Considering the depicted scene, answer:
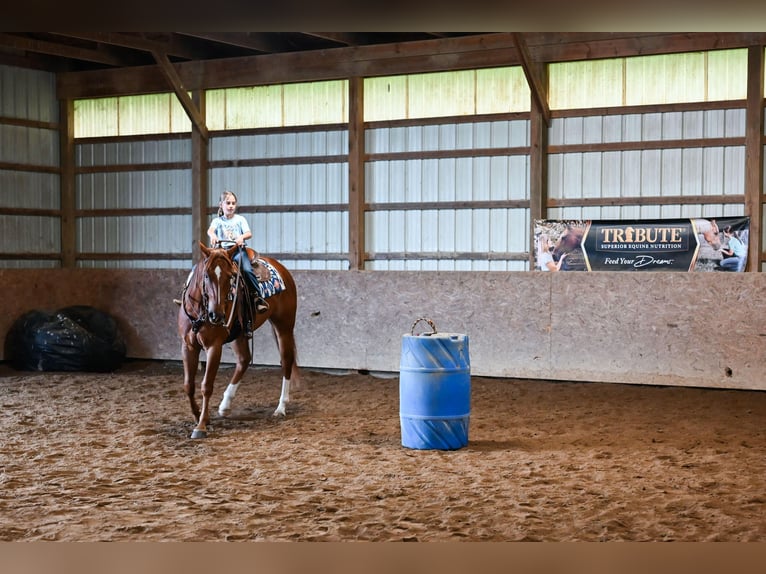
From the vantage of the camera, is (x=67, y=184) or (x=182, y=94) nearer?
(x=182, y=94)

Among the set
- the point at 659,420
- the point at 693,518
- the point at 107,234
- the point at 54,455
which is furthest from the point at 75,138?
the point at 693,518

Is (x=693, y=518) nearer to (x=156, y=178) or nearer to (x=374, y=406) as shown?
(x=374, y=406)

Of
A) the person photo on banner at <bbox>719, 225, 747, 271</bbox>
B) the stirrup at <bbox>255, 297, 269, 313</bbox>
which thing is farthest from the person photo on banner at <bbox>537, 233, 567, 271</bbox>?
the stirrup at <bbox>255, 297, 269, 313</bbox>

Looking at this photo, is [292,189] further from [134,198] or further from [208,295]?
[208,295]

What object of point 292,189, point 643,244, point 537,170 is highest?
point 537,170

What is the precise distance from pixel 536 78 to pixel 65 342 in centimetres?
677

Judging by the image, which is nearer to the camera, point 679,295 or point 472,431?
point 472,431

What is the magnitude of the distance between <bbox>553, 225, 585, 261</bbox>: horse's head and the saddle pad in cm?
393

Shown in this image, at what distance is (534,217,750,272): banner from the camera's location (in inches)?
409

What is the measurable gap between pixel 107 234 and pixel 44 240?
97 centimetres

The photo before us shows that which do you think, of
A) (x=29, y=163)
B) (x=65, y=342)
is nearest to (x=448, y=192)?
(x=65, y=342)

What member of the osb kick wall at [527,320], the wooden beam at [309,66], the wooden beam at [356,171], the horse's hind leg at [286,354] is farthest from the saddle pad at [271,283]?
the wooden beam at [309,66]

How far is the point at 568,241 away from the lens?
36.9 feet

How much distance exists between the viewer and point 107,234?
1447cm
